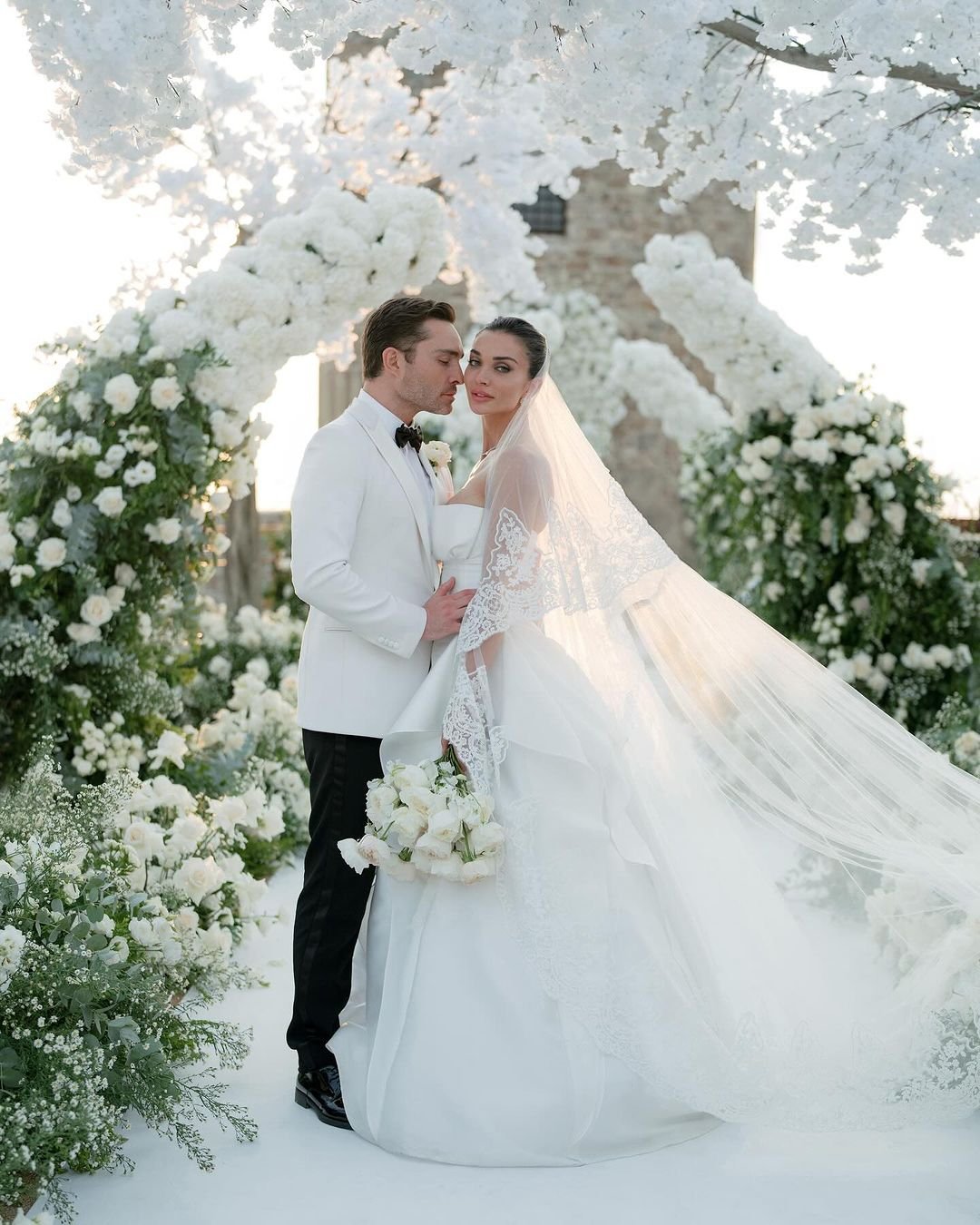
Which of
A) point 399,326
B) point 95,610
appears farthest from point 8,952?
point 95,610

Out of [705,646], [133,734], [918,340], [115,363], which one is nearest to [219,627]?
[133,734]

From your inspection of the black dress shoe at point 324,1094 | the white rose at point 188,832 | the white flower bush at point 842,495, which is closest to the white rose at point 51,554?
the white rose at point 188,832

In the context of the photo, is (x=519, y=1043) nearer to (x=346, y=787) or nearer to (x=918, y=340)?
(x=346, y=787)

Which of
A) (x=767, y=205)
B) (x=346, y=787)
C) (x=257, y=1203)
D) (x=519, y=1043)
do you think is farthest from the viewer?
(x=767, y=205)

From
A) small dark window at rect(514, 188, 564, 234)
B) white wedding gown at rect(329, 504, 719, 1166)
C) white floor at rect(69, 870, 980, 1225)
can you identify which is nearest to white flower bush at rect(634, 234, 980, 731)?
white wedding gown at rect(329, 504, 719, 1166)

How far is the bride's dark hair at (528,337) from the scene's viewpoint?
3412 mm

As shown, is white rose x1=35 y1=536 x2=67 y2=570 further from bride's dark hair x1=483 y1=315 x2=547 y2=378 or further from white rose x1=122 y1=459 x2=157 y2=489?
bride's dark hair x1=483 y1=315 x2=547 y2=378

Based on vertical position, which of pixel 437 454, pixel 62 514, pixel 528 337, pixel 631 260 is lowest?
pixel 62 514

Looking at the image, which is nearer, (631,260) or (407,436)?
(407,436)

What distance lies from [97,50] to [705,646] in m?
2.14

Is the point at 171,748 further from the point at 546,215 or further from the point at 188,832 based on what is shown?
the point at 546,215

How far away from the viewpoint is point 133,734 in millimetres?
5844

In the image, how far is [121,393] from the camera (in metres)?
5.35

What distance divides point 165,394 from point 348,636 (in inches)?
96.0
